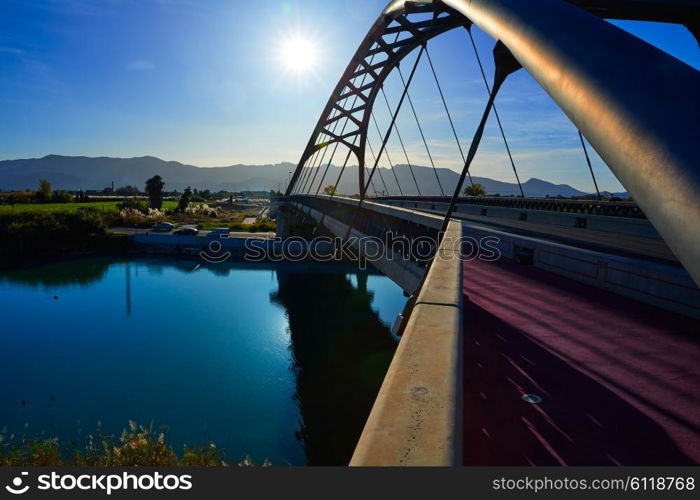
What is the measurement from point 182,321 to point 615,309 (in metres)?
32.6

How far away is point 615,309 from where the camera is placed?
780cm

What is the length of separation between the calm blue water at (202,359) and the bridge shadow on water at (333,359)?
0.30ft

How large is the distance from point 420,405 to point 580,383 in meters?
3.49

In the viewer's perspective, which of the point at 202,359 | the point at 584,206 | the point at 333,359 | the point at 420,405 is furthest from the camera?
the point at 584,206

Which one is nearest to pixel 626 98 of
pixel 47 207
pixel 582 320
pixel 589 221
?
pixel 582 320

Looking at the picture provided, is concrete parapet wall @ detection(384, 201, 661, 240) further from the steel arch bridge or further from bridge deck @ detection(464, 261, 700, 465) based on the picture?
the steel arch bridge

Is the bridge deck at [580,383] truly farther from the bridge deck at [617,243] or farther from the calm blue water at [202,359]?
the calm blue water at [202,359]

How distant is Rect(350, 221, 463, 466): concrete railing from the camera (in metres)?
1.73

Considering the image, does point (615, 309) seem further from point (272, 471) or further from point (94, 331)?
point (94, 331)

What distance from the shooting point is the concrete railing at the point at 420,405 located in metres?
1.73

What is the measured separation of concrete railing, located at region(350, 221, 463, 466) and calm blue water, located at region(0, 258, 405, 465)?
1500 centimetres

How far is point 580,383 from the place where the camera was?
15.1ft

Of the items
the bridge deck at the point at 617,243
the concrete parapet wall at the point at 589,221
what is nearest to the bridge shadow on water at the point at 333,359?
the bridge deck at the point at 617,243

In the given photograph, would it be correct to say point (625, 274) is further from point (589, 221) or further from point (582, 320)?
point (589, 221)
